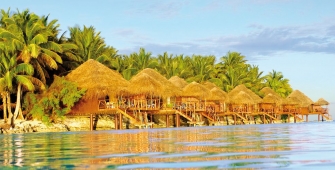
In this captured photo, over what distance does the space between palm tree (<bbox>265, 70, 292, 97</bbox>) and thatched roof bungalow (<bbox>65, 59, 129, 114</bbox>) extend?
28.9m

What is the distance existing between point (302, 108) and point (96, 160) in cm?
4437

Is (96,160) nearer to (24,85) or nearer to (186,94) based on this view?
(24,85)

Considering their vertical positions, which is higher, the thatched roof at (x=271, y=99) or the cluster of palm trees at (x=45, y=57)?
the cluster of palm trees at (x=45, y=57)

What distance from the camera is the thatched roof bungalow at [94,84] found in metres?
25.6

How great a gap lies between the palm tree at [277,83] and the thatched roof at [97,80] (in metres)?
28.8

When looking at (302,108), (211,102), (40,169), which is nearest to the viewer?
(40,169)

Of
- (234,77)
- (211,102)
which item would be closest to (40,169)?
(211,102)

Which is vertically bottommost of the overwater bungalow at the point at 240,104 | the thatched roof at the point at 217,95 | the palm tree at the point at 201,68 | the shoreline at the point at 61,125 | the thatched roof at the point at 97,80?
the shoreline at the point at 61,125

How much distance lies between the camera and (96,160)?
5727mm

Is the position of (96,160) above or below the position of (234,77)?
below

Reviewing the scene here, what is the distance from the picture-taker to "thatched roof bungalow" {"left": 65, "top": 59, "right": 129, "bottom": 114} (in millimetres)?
25594

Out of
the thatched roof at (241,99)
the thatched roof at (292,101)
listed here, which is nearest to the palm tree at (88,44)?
the thatched roof at (241,99)

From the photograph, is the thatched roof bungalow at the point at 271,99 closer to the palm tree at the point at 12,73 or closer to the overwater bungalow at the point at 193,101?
the overwater bungalow at the point at 193,101

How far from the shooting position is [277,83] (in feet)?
174
